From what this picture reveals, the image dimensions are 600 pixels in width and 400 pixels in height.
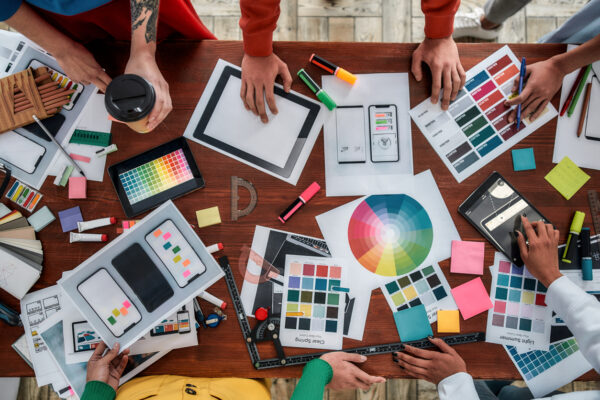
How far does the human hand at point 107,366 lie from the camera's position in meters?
1.08

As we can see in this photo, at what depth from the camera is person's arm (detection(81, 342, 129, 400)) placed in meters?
1.05

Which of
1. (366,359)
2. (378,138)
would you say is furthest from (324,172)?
(366,359)

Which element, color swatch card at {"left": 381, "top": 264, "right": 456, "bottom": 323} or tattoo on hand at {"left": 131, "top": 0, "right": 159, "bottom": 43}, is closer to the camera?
tattoo on hand at {"left": 131, "top": 0, "right": 159, "bottom": 43}

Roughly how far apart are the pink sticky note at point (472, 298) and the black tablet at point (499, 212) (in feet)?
0.42

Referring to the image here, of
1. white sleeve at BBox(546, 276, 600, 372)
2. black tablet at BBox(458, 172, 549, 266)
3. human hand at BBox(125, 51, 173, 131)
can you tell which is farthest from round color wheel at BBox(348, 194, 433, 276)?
human hand at BBox(125, 51, 173, 131)

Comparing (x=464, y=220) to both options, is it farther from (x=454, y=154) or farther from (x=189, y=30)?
(x=189, y=30)

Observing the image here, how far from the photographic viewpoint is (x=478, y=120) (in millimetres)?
1193

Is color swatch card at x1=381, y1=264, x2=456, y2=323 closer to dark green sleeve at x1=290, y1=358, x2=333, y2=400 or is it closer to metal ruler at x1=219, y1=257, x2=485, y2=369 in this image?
metal ruler at x1=219, y1=257, x2=485, y2=369

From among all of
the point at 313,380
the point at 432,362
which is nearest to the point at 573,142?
the point at 432,362

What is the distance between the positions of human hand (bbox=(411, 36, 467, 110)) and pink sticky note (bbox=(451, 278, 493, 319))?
0.53 metres

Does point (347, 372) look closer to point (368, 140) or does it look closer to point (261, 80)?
point (368, 140)

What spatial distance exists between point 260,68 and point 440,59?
53cm

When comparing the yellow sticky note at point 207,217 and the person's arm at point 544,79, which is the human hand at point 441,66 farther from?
the yellow sticky note at point 207,217

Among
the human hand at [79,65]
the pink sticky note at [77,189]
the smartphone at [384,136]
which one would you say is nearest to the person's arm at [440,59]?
the smartphone at [384,136]
